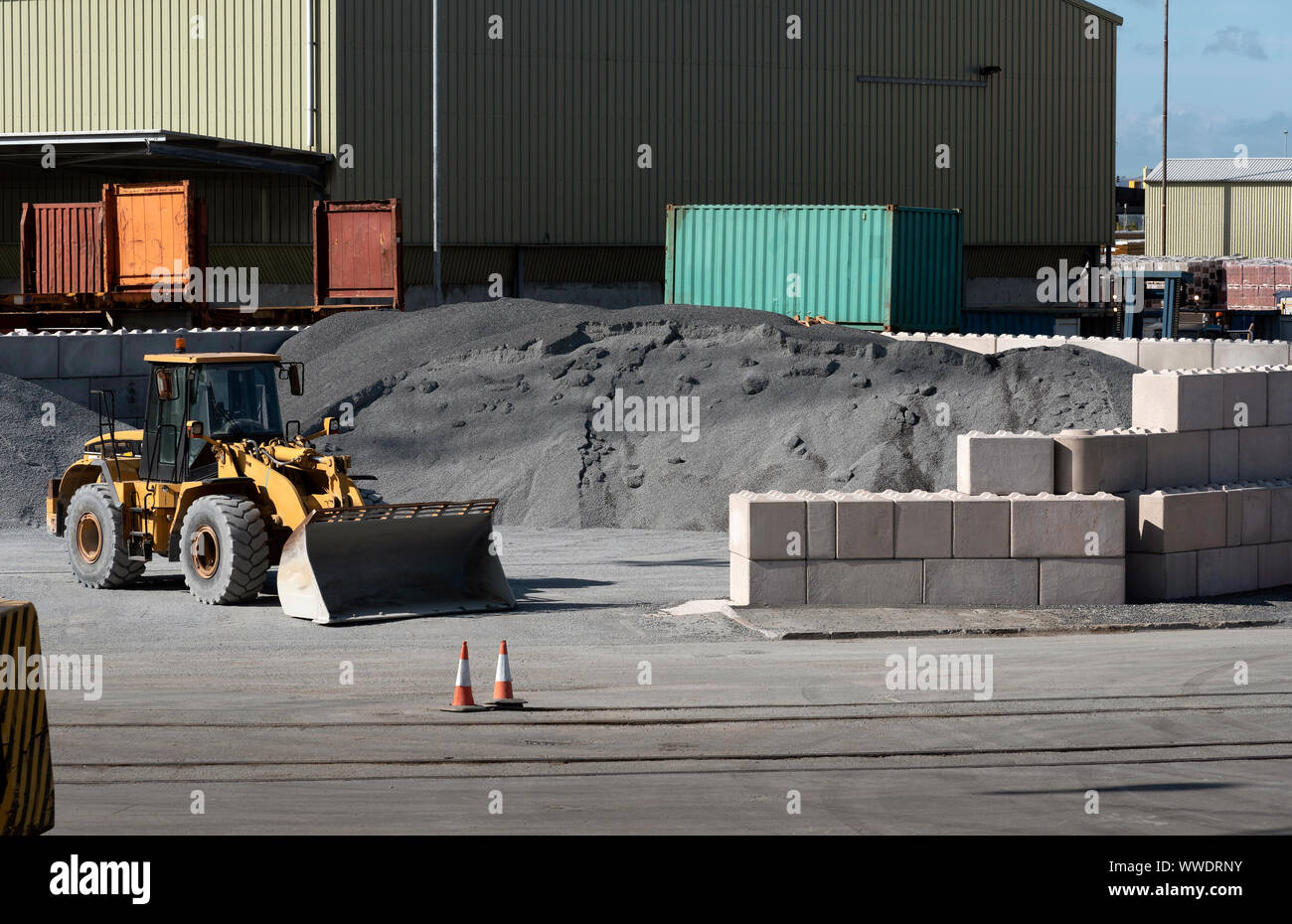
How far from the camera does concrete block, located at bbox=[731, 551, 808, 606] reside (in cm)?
1473

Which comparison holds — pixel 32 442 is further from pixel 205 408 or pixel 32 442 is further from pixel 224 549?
pixel 224 549

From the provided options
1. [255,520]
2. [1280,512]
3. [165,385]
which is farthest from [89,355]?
[1280,512]

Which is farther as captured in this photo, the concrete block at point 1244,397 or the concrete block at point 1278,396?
the concrete block at point 1278,396

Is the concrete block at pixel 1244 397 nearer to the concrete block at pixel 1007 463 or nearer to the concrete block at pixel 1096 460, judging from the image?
the concrete block at pixel 1096 460

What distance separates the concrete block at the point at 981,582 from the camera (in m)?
14.8

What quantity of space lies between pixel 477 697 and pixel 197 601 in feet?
16.9

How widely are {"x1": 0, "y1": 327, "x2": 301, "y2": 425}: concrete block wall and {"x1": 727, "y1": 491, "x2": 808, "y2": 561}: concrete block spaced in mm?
12495

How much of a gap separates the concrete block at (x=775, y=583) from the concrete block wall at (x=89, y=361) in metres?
12.5

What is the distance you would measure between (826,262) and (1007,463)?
18142 mm

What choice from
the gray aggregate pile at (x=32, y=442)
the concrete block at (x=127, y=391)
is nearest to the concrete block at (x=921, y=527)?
the gray aggregate pile at (x=32, y=442)

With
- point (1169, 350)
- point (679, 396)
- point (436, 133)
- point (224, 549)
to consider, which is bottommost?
point (224, 549)

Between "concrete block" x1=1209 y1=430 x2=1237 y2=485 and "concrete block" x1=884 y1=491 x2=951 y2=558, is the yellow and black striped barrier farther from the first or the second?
"concrete block" x1=1209 y1=430 x2=1237 y2=485

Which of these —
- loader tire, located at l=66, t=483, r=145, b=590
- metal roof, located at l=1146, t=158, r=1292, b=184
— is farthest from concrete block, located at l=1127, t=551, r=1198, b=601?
metal roof, located at l=1146, t=158, r=1292, b=184

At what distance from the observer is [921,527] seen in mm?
14742
